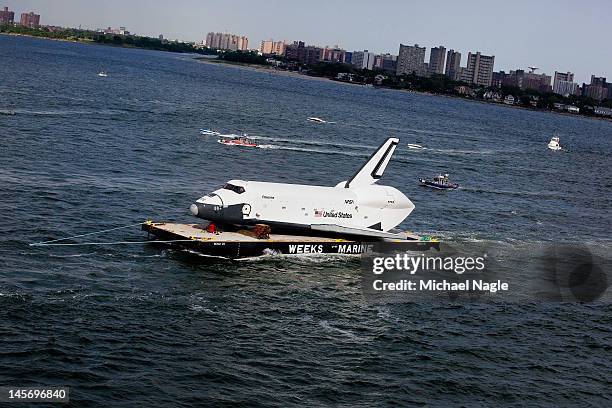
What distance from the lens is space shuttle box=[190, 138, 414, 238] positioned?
2280 inches

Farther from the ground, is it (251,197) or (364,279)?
(251,197)

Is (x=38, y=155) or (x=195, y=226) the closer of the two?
(x=195, y=226)

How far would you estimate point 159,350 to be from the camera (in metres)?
39.2

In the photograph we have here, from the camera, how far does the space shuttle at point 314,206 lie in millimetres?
57906

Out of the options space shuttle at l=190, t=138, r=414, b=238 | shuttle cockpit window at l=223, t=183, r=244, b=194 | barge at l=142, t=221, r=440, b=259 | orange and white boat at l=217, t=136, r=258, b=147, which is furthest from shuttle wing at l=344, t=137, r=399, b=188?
orange and white boat at l=217, t=136, r=258, b=147

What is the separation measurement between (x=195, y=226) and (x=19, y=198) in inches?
707

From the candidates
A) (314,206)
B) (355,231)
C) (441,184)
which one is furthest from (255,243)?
(441,184)

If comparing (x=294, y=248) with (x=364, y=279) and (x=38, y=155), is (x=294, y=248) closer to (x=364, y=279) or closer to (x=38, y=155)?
(x=364, y=279)

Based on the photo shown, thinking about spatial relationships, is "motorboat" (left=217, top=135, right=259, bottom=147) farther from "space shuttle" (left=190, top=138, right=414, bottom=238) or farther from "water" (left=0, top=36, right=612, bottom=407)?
"space shuttle" (left=190, top=138, right=414, bottom=238)

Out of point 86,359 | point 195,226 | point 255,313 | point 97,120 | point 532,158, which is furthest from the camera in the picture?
point 532,158

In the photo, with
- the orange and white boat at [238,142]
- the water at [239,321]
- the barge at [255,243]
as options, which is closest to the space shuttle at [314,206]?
the barge at [255,243]

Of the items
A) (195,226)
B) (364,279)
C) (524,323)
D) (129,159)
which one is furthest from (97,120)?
(524,323)

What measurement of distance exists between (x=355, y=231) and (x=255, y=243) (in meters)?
9.08

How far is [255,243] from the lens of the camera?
185 feet
